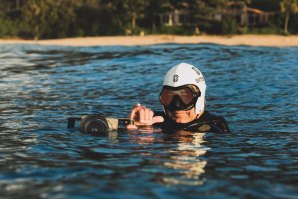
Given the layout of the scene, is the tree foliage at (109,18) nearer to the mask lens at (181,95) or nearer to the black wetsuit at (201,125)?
the black wetsuit at (201,125)

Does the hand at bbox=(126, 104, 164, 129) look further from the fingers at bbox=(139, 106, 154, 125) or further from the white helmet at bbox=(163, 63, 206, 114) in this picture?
the white helmet at bbox=(163, 63, 206, 114)

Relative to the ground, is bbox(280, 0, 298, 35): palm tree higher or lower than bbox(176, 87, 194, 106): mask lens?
higher

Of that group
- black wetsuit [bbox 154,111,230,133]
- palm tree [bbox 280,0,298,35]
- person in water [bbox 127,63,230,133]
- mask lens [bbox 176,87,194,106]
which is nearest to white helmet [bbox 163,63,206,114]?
person in water [bbox 127,63,230,133]

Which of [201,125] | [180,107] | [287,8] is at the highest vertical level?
[287,8]

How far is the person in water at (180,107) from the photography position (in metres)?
8.02

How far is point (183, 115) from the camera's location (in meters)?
8.36

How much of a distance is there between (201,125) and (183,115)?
33 cm

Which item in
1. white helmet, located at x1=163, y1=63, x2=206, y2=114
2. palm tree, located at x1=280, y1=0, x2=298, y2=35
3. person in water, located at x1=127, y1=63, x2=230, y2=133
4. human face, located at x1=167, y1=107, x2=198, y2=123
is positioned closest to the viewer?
person in water, located at x1=127, y1=63, x2=230, y2=133

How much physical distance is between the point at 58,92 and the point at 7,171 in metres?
10.6

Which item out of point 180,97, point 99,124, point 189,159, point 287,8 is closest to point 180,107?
point 180,97

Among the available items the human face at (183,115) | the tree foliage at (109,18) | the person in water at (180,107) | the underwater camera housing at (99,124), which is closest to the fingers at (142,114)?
the person in water at (180,107)

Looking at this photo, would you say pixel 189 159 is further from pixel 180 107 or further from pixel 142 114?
pixel 180 107

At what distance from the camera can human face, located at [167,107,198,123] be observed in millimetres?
8289

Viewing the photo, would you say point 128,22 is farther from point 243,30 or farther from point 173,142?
point 173,142
